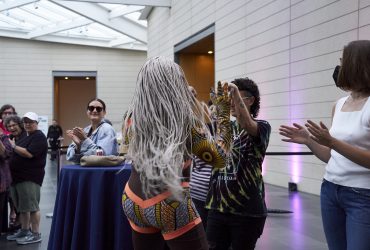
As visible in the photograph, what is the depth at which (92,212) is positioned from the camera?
130 inches

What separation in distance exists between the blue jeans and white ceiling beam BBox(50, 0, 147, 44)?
17.1 m

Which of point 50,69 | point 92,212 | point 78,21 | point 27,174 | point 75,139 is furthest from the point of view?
point 50,69

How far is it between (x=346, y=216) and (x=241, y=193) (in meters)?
0.62

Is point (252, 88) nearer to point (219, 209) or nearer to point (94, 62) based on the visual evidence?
point (219, 209)

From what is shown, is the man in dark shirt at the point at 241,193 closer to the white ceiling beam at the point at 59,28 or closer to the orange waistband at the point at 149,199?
the orange waistband at the point at 149,199

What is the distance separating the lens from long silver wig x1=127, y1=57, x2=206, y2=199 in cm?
181

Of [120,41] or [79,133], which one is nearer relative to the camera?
[79,133]

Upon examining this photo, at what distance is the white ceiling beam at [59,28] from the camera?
67.8ft

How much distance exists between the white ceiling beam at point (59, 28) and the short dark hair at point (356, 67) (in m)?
19.6

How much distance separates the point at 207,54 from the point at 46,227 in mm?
13650

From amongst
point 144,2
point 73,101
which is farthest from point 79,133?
point 73,101

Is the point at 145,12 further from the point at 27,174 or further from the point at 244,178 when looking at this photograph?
the point at 244,178

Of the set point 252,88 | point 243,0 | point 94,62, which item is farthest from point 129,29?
point 252,88

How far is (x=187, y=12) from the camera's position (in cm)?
1591
